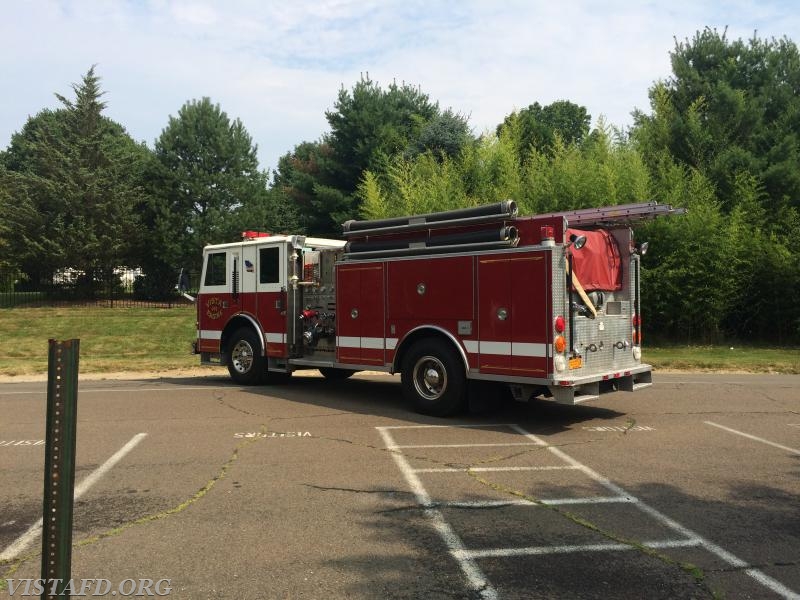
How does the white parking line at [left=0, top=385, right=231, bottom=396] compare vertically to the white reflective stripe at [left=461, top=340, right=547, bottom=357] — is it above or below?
below

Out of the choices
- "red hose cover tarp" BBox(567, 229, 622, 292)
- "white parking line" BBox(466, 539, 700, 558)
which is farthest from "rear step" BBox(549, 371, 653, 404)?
"white parking line" BBox(466, 539, 700, 558)

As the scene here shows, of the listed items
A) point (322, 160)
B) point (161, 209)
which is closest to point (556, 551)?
point (322, 160)

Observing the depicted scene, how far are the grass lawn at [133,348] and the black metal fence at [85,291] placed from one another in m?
5.58

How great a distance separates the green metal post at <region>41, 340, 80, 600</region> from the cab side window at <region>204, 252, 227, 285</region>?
33.5ft

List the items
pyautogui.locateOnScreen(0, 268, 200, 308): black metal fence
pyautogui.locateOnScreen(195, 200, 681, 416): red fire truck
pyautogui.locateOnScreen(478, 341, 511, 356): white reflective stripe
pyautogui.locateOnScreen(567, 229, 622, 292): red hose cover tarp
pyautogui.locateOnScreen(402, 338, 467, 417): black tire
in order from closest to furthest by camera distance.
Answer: pyautogui.locateOnScreen(195, 200, 681, 416): red fire truck < pyautogui.locateOnScreen(478, 341, 511, 356): white reflective stripe < pyautogui.locateOnScreen(567, 229, 622, 292): red hose cover tarp < pyautogui.locateOnScreen(402, 338, 467, 417): black tire < pyautogui.locateOnScreen(0, 268, 200, 308): black metal fence

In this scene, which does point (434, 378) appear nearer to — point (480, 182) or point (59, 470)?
point (59, 470)

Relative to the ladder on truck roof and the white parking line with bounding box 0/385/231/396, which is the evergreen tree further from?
the ladder on truck roof

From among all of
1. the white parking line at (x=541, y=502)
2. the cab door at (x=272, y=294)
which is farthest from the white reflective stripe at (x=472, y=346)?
the cab door at (x=272, y=294)

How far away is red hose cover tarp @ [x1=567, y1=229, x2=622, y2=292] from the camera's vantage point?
8447 millimetres

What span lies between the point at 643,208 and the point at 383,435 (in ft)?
14.5

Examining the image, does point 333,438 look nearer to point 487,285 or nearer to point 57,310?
point 487,285

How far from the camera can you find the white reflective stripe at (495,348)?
26.8 ft

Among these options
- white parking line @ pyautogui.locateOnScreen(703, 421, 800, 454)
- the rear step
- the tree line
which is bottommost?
white parking line @ pyautogui.locateOnScreen(703, 421, 800, 454)

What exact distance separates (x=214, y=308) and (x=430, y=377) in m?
5.27
